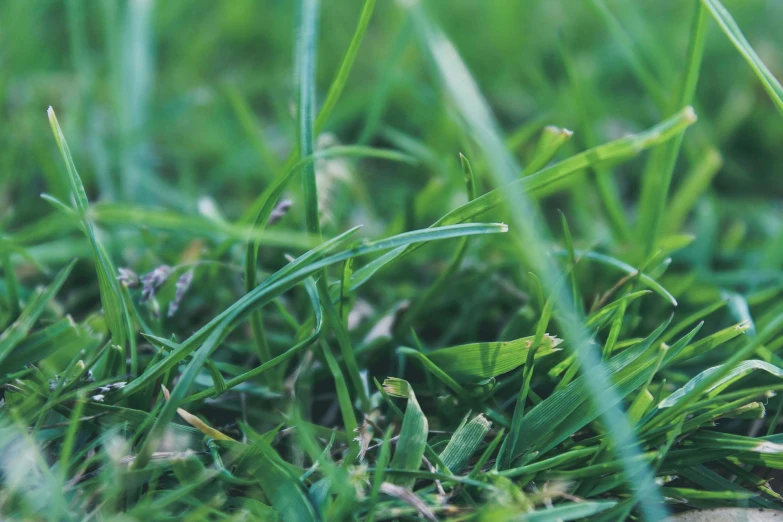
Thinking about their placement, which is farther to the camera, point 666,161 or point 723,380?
point 666,161

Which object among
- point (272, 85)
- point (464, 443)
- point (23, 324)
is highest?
point (272, 85)

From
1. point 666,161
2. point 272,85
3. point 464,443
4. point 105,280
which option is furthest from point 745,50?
point 272,85

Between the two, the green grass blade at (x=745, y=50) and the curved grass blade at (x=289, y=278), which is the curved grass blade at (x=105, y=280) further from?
the green grass blade at (x=745, y=50)

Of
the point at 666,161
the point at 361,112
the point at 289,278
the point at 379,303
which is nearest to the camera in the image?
the point at 289,278

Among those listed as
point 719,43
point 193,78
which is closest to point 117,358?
point 193,78

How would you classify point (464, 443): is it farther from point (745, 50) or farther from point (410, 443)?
point (745, 50)

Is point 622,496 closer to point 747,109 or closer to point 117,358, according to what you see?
point 117,358

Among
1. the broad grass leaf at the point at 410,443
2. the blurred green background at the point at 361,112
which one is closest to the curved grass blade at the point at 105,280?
the blurred green background at the point at 361,112

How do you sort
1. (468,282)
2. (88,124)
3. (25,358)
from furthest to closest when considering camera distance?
(88,124)
(468,282)
(25,358)

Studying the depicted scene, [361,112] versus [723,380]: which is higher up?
[361,112]
